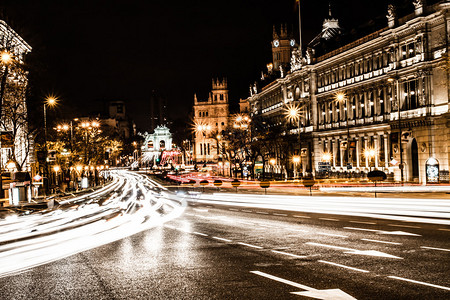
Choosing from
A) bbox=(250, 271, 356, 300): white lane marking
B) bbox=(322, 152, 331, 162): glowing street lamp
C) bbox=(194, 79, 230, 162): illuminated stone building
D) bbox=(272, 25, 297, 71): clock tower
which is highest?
bbox=(272, 25, 297, 71): clock tower

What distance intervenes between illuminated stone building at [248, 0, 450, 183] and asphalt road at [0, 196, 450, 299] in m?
23.2

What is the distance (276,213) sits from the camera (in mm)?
23797

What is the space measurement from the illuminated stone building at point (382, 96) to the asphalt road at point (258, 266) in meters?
23.2

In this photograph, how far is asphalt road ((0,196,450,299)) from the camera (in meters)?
8.91

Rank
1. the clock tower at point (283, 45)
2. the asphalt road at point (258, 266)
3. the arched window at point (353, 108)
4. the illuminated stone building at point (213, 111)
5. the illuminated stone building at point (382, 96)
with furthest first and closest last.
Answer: the illuminated stone building at point (213, 111) < the clock tower at point (283, 45) < the arched window at point (353, 108) < the illuminated stone building at point (382, 96) < the asphalt road at point (258, 266)

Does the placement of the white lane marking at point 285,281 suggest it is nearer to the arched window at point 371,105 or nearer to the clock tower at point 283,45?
the arched window at point 371,105

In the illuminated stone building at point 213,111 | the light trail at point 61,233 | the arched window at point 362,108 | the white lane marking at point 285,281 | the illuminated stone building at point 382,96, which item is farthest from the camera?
the illuminated stone building at point 213,111

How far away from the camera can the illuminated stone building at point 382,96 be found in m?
46.2

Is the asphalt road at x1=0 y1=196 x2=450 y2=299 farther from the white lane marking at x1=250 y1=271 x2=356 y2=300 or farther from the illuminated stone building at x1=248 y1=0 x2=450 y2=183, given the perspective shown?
the illuminated stone building at x1=248 y1=0 x2=450 y2=183

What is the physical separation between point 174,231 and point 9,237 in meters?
5.88

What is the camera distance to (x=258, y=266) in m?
11.1

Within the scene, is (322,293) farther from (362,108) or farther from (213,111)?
(213,111)

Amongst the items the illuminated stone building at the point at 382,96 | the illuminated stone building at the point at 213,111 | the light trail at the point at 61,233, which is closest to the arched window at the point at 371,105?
the illuminated stone building at the point at 382,96

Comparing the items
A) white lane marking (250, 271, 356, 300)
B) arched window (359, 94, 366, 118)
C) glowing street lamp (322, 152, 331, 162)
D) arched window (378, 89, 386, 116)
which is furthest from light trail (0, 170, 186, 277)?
glowing street lamp (322, 152, 331, 162)
